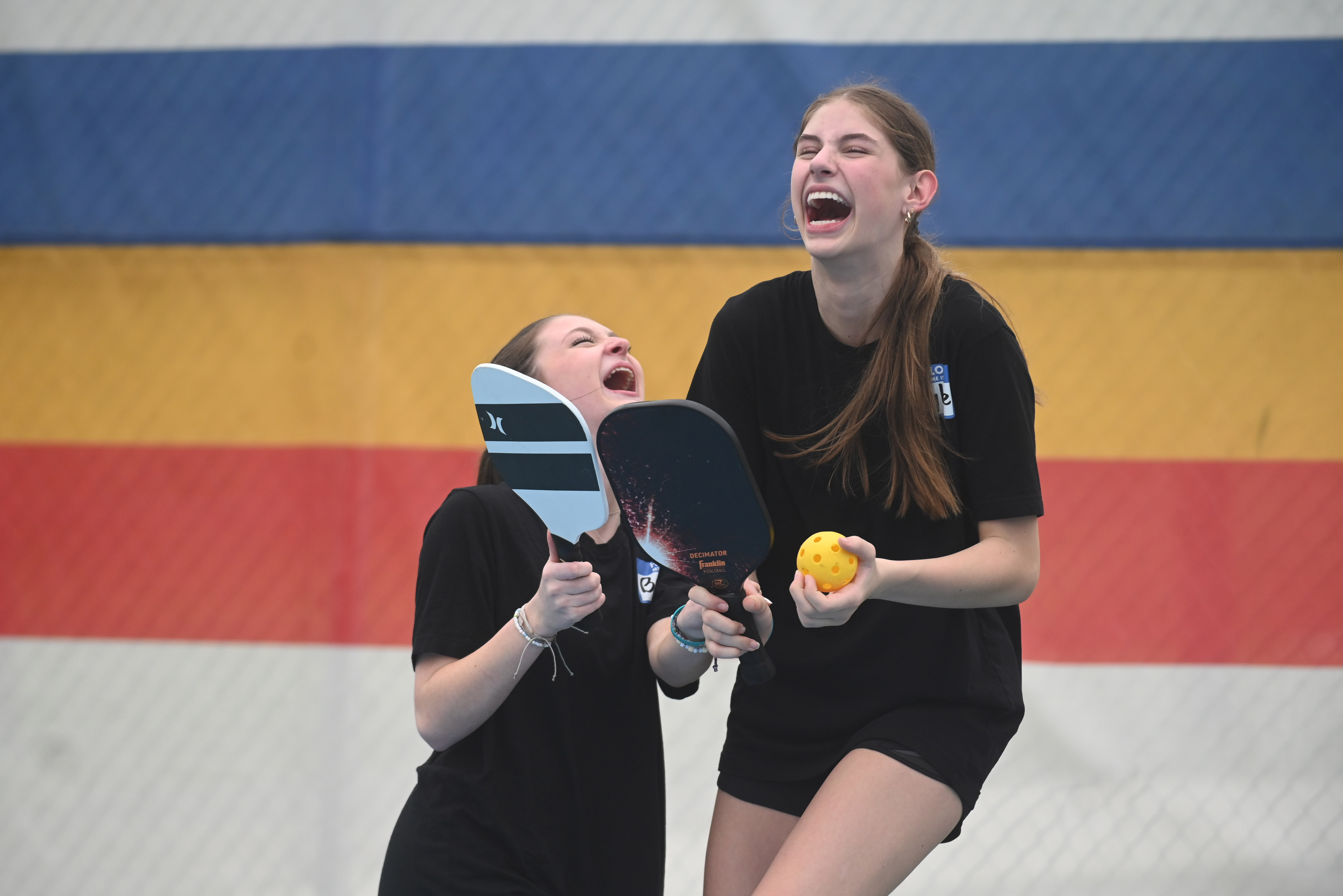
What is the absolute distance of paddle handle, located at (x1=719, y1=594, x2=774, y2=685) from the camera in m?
1.44

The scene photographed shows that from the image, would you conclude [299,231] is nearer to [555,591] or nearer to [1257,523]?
[555,591]

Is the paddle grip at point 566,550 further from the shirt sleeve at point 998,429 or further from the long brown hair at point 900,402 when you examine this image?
the shirt sleeve at point 998,429

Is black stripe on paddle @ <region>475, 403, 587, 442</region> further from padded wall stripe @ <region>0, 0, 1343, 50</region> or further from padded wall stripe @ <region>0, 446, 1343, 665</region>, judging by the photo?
padded wall stripe @ <region>0, 0, 1343, 50</region>

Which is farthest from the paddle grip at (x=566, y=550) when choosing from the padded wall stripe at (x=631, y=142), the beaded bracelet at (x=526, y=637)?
the padded wall stripe at (x=631, y=142)

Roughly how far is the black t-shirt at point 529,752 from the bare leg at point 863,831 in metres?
0.31

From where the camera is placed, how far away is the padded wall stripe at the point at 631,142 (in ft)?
9.68

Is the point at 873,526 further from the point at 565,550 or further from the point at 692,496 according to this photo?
the point at 565,550

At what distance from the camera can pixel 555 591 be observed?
1.38 metres

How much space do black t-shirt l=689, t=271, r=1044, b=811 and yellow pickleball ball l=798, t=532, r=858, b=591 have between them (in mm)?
294

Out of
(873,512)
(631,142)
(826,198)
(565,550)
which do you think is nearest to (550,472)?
(565,550)

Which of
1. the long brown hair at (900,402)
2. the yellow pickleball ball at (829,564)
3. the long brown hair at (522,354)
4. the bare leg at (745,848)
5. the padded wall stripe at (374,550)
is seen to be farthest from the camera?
the padded wall stripe at (374,550)

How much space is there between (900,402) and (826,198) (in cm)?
34

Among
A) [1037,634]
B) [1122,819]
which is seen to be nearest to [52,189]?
[1037,634]

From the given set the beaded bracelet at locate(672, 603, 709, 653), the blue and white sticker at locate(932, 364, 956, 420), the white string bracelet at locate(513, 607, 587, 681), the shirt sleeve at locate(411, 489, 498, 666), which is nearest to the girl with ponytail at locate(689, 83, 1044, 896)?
the blue and white sticker at locate(932, 364, 956, 420)
